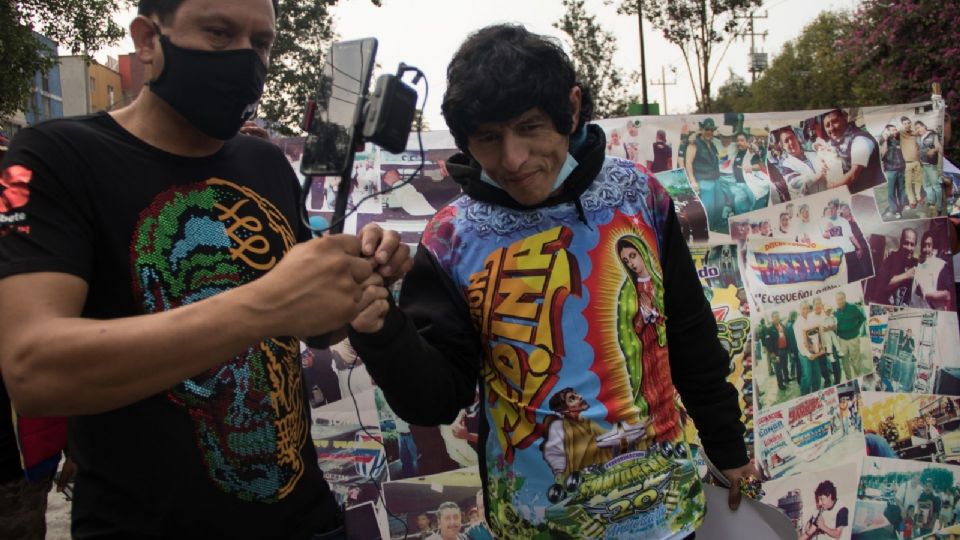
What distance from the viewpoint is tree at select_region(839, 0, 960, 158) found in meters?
10.3

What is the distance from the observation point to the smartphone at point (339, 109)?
1139 millimetres

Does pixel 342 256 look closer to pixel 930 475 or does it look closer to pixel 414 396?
pixel 414 396

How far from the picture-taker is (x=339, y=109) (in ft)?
3.80

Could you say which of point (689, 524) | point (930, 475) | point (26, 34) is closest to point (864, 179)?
point (930, 475)

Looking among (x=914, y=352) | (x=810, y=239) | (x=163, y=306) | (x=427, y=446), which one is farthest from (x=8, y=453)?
(x=914, y=352)

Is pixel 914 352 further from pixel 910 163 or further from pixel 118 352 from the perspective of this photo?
pixel 118 352

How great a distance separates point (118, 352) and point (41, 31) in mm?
12115

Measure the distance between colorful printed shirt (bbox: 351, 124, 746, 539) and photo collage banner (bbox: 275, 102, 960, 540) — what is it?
4.90ft

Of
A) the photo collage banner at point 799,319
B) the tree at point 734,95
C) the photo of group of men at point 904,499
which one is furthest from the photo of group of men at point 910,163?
the tree at point 734,95

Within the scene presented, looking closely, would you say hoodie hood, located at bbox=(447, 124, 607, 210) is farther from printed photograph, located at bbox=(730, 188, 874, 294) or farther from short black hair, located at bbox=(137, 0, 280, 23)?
printed photograph, located at bbox=(730, 188, 874, 294)

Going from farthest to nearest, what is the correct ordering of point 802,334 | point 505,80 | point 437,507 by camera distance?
point 802,334, point 437,507, point 505,80

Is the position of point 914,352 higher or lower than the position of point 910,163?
lower

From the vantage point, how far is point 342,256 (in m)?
1.11

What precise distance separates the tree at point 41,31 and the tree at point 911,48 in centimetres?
1173
